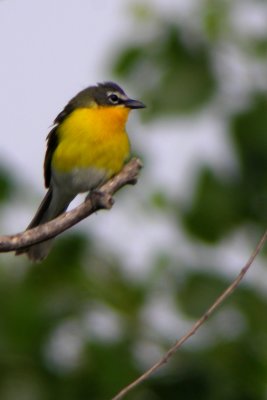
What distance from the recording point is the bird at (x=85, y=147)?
27.5 feet

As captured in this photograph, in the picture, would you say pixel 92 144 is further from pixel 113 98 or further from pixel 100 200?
pixel 100 200

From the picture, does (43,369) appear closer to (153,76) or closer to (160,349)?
(160,349)

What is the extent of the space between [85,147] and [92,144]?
5 centimetres

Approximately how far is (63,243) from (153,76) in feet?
4.46

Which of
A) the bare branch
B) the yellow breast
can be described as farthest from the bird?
the bare branch

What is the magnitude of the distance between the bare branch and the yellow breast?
1.53m

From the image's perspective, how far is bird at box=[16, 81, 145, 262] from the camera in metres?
8.38

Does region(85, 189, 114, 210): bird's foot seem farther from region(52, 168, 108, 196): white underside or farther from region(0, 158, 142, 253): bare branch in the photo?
region(52, 168, 108, 196): white underside

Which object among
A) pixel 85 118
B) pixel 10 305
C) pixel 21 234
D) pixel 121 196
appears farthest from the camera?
pixel 121 196

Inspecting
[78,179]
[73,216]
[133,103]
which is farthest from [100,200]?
[133,103]

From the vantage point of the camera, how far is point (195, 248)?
31.6ft

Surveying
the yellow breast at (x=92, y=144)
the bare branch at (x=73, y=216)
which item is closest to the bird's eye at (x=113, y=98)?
the yellow breast at (x=92, y=144)

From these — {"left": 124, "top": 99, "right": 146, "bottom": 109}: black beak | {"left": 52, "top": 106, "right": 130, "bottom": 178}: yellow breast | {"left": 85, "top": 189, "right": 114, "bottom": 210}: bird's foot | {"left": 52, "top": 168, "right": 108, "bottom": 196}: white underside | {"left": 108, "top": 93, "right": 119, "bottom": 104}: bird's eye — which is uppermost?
{"left": 85, "top": 189, "right": 114, "bottom": 210}: bird's foot

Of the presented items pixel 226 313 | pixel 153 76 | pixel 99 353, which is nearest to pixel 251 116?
pixel 153 76
